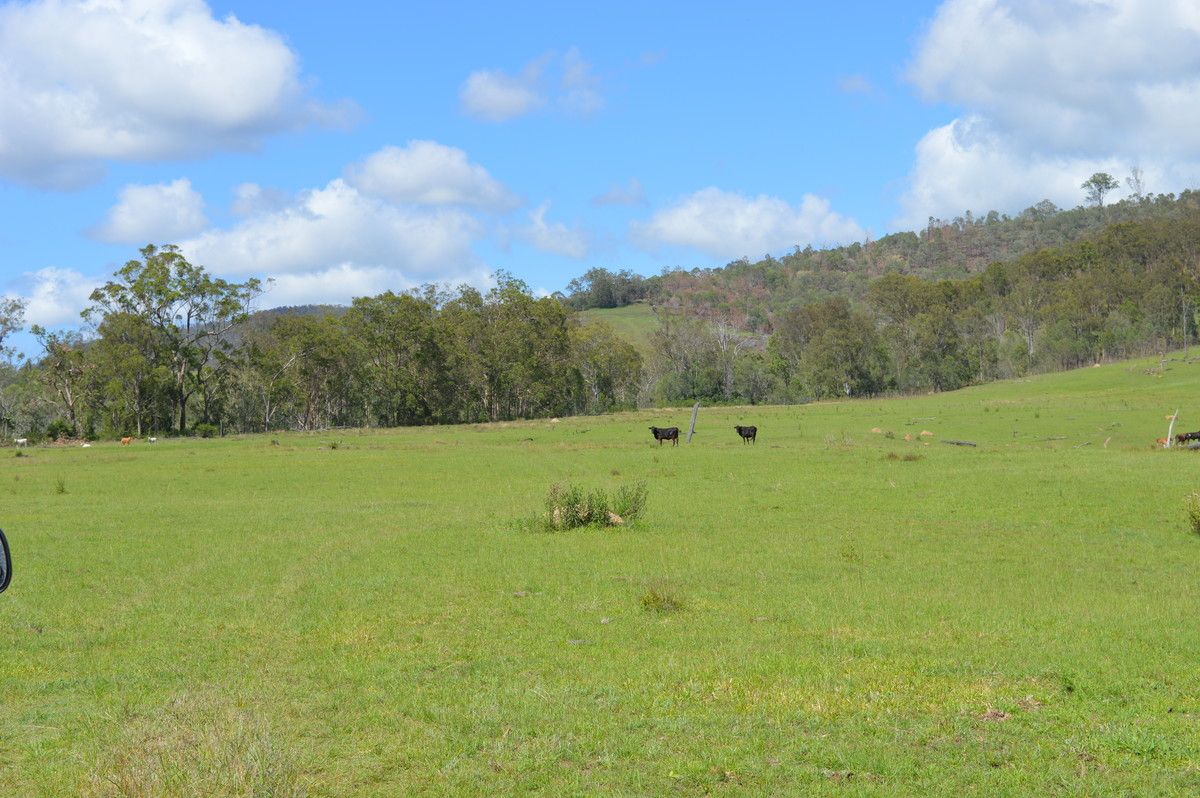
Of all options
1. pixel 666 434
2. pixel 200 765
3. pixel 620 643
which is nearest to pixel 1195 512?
pixel 620 643

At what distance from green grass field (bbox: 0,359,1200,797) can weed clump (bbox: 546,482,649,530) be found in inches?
25.0

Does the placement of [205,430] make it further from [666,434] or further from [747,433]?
[747,433]

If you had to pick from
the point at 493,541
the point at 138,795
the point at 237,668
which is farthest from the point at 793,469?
the point at 138,795

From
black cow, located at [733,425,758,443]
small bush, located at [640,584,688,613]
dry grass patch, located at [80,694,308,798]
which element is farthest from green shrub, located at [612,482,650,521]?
black cow, located at [733,425,758,443]

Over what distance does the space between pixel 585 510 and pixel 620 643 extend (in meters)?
10.8

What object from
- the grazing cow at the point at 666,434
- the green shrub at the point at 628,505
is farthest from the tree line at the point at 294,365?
the green shrub at the point at 628,505

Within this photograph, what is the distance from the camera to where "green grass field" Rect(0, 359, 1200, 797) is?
7.44 metres

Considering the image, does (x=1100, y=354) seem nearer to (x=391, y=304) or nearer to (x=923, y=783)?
(x=391, y=304)

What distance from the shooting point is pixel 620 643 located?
1184cm

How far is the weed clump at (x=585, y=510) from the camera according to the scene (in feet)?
73.2

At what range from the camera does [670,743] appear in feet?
26.3

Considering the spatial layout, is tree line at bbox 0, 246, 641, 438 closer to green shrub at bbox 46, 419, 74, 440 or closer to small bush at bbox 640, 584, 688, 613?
green shrub at bbox 46, 419, 74, 440

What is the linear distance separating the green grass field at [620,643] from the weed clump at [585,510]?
25.0 inches

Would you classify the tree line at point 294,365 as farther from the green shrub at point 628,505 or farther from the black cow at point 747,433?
the green shrub at point 628,505
